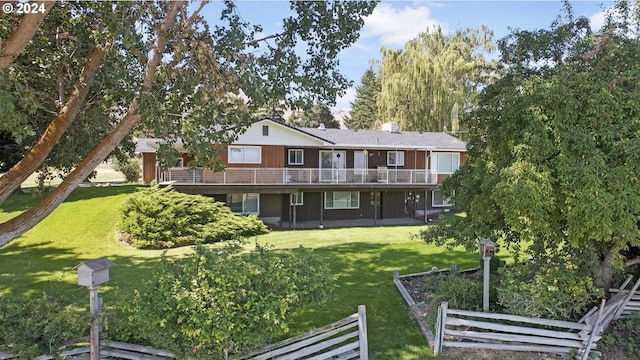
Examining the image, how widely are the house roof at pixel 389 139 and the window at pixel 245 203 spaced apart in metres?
4.82

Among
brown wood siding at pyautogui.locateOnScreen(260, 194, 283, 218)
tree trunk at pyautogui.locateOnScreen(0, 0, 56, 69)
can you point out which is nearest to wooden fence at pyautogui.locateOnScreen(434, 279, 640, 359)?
tree trunk at pyautogui.locateOnScreen(0, 0, 56, 69)

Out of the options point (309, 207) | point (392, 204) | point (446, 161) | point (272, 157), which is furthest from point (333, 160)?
point (446, 161)

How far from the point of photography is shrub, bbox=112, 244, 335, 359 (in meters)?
4.55

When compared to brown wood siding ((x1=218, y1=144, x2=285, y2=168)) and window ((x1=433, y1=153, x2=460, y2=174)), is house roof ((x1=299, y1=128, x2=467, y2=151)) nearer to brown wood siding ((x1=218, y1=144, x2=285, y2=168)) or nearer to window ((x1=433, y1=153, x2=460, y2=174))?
window ((x1=433, y1=153, x2=460, y2=174))

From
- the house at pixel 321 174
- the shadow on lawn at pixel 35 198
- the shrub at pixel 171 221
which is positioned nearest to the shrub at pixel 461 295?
the shrub at pixel 171 221

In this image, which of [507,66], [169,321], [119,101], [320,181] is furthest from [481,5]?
[320,181]

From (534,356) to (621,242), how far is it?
7.40ft

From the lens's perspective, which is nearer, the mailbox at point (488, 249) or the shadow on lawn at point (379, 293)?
the shadow on lawn at point (379, 293)

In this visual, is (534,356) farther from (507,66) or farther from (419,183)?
(419,183)

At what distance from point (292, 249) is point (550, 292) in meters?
6.35

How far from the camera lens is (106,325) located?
5367mm

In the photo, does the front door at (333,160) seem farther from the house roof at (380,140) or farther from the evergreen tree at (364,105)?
the evergreen tree at (364,105)

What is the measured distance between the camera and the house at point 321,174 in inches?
A: 752

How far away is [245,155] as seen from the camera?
20469mm
